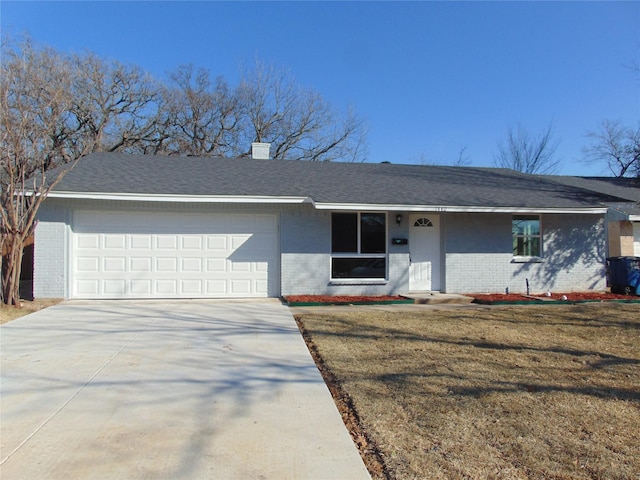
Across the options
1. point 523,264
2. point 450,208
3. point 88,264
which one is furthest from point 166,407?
point 523,264

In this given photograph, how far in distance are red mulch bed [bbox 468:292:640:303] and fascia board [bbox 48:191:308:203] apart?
16.9ft

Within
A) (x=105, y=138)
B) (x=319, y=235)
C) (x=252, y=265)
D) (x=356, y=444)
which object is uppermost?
(x=105, y=138)

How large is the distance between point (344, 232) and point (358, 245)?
50 cm

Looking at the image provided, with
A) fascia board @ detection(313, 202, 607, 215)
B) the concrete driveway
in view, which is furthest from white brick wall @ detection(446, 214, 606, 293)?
the concrete driveway

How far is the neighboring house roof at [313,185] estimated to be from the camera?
10.4m

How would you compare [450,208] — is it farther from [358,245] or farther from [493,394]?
[493,394]

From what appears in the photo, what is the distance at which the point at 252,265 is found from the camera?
11109mm

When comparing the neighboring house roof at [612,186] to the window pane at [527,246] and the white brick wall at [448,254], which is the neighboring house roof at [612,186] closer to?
the white brick wall at [448,254]

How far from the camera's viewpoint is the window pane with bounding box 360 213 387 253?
1133cm

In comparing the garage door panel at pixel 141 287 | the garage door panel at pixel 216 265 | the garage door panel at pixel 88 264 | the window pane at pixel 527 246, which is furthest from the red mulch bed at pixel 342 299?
the garage door panel at pixel 88 264

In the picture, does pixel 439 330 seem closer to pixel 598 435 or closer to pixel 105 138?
pixel 598 435

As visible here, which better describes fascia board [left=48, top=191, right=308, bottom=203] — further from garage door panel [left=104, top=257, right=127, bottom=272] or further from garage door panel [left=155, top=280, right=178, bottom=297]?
garage door panel [left=155, top=280, right=178, bottom=297]

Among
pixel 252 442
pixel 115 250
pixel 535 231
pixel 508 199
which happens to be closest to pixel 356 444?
pixel 252 442

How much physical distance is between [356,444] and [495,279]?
9.66 m
